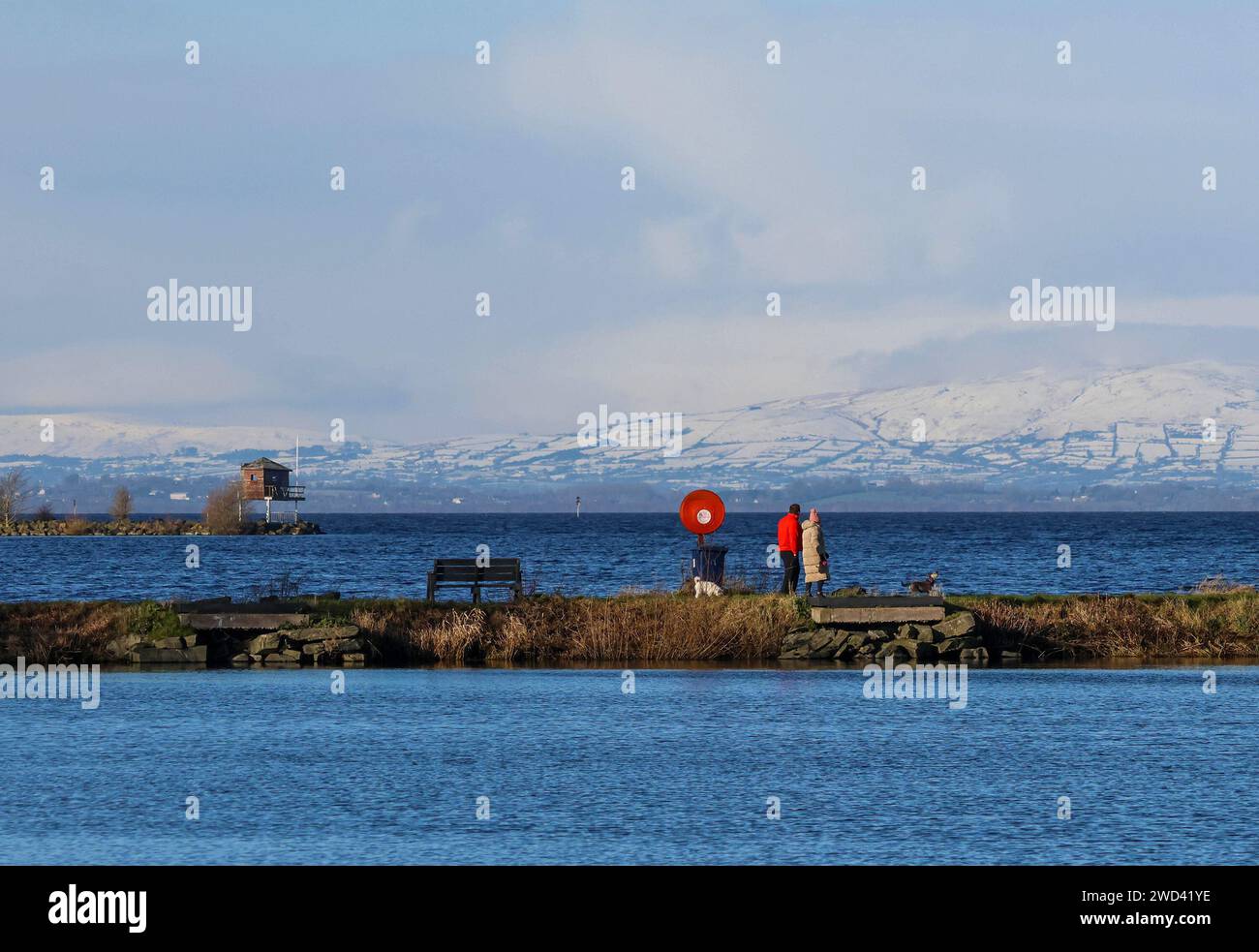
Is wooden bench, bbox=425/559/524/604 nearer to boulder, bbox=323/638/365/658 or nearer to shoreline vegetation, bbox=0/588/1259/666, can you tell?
shoreline vegetation, bbox=0/588/1259/666

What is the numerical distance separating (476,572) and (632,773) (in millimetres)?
19282

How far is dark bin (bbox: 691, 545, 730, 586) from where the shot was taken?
129 feet

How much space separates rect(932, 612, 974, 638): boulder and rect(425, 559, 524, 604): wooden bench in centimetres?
1006

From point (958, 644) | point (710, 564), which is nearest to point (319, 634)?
point (710, 564)

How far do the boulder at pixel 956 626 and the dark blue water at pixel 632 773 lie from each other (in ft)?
11.9

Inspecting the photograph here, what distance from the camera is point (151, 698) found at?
98.2ft

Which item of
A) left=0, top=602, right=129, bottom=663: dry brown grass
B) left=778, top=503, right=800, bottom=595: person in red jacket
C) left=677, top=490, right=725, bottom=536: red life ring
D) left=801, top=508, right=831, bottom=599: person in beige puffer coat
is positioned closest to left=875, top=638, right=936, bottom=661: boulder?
left=801, top=508, right=831, bottom=599: person in beige puffer coat

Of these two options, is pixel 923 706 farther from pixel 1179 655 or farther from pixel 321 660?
pixel 321 660

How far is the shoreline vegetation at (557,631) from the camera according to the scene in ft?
119

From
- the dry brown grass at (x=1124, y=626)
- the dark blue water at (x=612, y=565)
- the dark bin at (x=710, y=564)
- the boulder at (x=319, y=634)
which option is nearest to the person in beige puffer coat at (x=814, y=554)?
the boulder at (x=319, y=634)

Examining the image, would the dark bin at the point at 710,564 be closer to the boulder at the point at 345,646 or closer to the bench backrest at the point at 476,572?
the bench backrest at the point at 476,572

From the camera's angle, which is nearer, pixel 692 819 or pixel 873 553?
pixel 692 819
